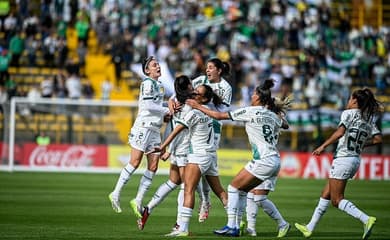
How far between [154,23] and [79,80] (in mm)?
5460

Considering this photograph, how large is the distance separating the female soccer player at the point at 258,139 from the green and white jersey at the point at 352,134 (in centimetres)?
104

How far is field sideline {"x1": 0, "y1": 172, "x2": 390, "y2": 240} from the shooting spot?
14.7 metres

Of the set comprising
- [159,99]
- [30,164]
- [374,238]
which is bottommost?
[30,164]

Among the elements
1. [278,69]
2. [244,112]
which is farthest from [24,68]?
[244,112]

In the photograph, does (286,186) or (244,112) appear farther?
(286,186)

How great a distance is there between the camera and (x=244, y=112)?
13977 millimetres

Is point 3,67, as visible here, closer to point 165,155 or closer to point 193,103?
point 165,155

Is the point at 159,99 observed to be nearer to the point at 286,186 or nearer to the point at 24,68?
the point at 286,186

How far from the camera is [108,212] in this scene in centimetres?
1814

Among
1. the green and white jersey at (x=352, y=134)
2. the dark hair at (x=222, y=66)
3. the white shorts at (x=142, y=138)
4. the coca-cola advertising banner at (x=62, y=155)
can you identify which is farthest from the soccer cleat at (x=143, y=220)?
the coca-cola advertising banner at (x=62, y=155)

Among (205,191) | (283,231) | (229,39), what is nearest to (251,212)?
(283,231)

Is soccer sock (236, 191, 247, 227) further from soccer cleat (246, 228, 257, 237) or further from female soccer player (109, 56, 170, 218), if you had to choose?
female soccer player (109, 56, 170, 218)

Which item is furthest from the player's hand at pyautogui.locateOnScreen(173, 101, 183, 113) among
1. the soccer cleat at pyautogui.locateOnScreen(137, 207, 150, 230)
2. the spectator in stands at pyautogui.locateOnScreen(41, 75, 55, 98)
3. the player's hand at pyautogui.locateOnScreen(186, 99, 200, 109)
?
the spectator in stands at pyautogui.locateOnScreen(41, 75, 55, 98)

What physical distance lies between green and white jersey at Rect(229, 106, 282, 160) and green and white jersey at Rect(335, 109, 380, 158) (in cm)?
108
